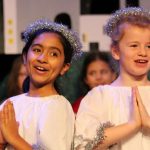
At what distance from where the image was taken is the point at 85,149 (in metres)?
1.59

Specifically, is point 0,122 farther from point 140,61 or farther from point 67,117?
point 140,61

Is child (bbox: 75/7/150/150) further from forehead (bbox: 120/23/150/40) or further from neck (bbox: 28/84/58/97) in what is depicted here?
neck (bbox: 28/84/58/97)

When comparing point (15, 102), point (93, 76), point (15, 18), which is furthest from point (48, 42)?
point (15, 18)

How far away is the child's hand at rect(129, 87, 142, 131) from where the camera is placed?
5.24ft

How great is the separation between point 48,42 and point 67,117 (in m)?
0.32

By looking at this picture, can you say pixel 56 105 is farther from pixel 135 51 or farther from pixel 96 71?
pixel 96 71

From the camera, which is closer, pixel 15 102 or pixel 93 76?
pixel 15 102

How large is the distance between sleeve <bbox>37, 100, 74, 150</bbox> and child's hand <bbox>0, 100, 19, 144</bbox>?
0.31ft

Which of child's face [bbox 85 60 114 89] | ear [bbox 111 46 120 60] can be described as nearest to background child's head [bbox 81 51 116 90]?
child's face [bbox 85 60 114 89]

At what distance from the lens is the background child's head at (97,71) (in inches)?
110

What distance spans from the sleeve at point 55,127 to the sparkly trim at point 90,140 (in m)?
0.03

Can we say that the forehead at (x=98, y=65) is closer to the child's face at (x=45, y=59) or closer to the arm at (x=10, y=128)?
the child's face at (x=45, y=59)

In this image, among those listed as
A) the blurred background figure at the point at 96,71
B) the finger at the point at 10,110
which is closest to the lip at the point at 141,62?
the finger at the point at 10,110

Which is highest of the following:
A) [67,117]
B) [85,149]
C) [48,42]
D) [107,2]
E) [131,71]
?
[107,2]
